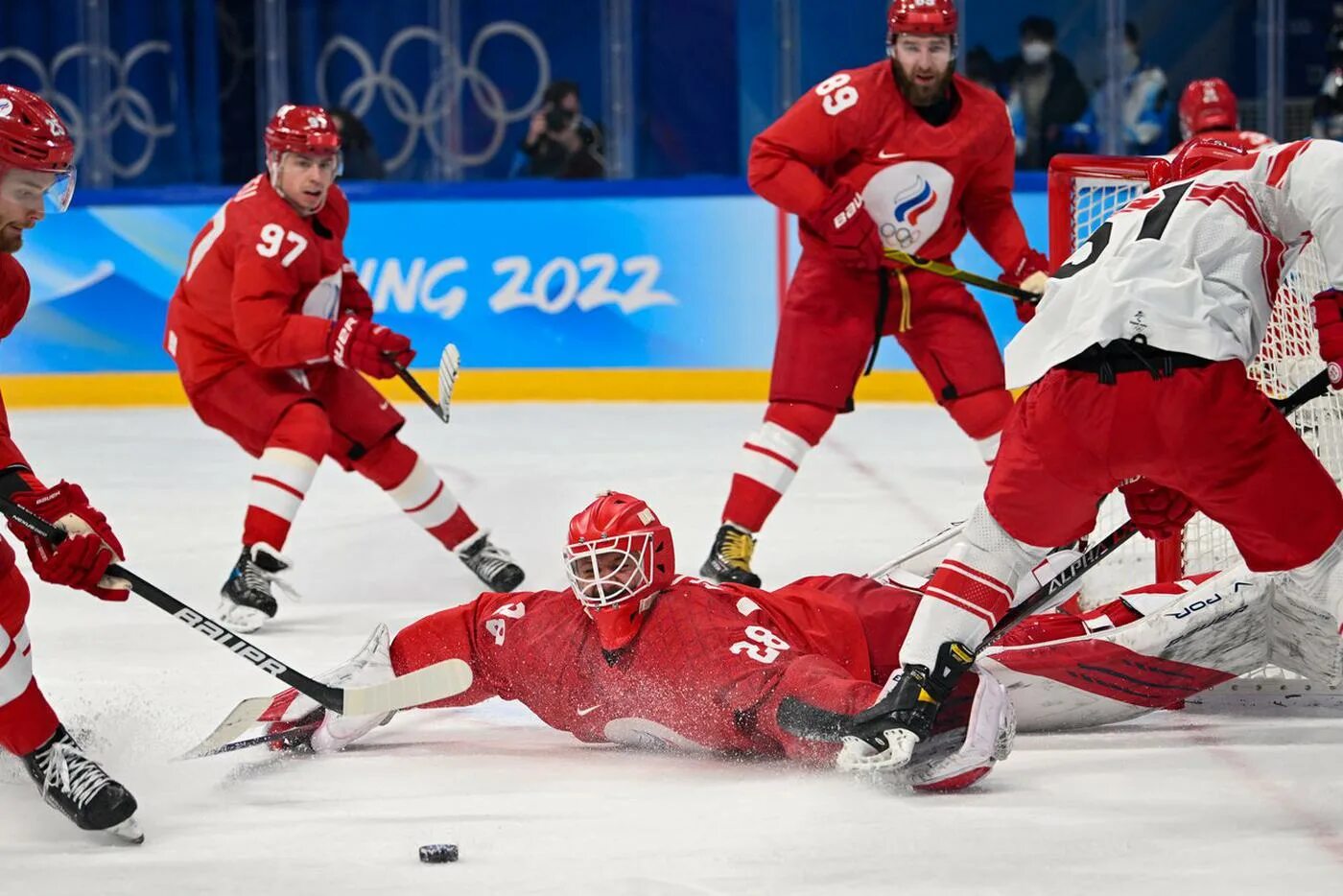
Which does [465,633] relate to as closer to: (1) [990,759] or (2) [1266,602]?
(1) [990,759]

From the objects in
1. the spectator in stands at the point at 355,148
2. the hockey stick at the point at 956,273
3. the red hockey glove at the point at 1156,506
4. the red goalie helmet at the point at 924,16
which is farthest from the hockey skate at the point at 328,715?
the spectator in stands at the point at 355,148

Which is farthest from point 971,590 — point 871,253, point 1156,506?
point 871,253

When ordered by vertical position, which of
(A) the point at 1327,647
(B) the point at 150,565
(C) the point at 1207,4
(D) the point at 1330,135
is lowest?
(B) the point at 150,565

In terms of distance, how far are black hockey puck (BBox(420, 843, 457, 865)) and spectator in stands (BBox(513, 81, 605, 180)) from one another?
5.98 m

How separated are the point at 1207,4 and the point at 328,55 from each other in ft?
12.7

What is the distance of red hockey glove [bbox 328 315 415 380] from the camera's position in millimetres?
4137

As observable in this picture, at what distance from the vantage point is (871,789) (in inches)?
105

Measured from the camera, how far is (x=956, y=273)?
13.8 feet

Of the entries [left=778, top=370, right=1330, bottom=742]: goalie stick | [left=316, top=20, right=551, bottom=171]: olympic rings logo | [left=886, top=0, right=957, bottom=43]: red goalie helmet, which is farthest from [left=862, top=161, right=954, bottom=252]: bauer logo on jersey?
[left=316, top=20, right=551, bottom=171]: olympic rings logo

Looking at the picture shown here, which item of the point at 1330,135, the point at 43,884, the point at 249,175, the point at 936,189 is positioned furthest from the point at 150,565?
the point at 1330,135

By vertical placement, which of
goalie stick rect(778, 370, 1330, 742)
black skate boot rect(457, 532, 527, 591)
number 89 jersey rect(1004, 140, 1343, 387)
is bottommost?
black skate boot rect(457, 532, 527, 591)

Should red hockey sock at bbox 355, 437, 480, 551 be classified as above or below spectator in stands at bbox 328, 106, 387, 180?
below

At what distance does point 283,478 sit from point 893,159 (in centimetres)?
148

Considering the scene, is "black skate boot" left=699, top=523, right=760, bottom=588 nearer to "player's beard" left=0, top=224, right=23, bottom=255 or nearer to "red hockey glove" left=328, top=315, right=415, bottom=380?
"red hockey glove" left=328, top=315, right=415, bottom=380
